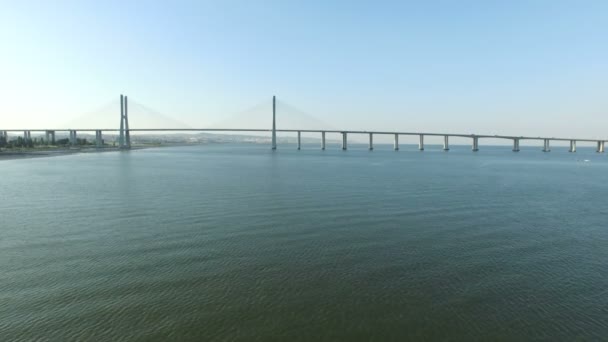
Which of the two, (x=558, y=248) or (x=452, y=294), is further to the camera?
(x=558, y=248)

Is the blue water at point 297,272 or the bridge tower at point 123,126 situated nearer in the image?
the blue water at point 297,272

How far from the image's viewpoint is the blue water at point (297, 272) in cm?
600

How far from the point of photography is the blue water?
6.00m

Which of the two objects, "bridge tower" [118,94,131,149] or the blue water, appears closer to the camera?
the blue water

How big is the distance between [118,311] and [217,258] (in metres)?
3.10

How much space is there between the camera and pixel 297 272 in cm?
836

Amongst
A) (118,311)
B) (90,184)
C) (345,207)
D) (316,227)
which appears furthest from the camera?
(90,184)

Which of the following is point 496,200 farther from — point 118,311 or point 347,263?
point 118,311

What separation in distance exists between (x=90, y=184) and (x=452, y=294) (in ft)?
76.8

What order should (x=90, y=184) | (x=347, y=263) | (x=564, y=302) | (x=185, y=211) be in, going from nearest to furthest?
(x=564, y=302) → (x=347, y=263) → (x=185, y=211) → (x=90, y=184)

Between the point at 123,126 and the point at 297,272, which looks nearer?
the point at 297,272

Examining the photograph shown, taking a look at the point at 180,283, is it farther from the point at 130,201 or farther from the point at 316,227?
the point at 130,201

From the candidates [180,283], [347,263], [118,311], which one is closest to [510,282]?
[347,263]

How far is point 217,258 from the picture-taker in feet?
30.3
